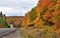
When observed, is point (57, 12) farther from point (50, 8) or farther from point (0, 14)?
point (0, 14)

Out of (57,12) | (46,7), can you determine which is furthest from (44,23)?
(57,12)

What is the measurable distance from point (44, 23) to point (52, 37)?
34132mm

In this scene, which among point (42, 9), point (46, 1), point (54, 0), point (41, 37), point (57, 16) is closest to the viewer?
point (41, 37)

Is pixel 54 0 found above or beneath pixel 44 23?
above

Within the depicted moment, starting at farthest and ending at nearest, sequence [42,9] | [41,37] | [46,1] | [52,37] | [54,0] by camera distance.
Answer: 1. [42,9]
2. [46,1]
3. [54,0]
4. [41,37]
5. [52,37]

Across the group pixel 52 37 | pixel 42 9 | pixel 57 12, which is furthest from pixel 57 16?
pixel 42 9

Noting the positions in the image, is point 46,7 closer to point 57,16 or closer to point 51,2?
point 51,2

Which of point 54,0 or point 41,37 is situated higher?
point 54,0

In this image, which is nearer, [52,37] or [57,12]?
[52,37]

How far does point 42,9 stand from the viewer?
198ft

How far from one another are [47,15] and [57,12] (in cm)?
1140

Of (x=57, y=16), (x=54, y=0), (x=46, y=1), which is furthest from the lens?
(x=46, y=1)

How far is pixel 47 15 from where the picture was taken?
50.4m

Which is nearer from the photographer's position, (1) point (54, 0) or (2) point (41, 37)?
(2) point (41, 37)
